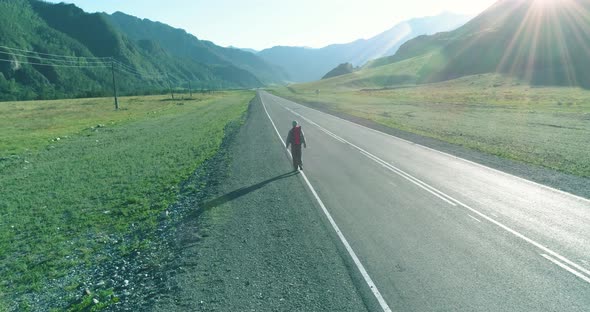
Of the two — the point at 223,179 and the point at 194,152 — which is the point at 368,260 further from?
the point at 194,152

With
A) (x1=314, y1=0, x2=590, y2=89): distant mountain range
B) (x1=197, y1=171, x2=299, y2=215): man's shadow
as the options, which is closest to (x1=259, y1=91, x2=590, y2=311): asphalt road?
(x1=197, y1=171, x2=299, y2=215): man's shadow

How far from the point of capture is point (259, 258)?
26.4 feet

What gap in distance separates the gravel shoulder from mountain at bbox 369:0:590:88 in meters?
116

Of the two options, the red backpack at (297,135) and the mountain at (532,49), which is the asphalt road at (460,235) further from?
the mountain at (532,49)

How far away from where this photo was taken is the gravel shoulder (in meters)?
6.41

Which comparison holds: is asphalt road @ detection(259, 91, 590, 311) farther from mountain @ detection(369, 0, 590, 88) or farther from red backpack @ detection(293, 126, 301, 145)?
mountain @ detection(369, 0, 590, 88)

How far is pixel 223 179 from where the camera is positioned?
15.0 metres

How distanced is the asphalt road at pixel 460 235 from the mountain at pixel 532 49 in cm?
11023

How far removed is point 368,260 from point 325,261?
0.94 meters

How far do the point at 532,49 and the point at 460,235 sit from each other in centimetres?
15558

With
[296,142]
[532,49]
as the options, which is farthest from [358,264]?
[532,49]

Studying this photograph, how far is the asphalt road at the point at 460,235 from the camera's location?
6.50m

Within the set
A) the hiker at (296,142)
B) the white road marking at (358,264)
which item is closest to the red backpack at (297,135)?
the hiker at (296,142)

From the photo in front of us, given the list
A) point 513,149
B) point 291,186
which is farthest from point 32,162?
point 513,149
